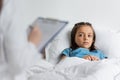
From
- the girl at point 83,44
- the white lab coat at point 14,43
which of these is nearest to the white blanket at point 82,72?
the girl at point 83,44

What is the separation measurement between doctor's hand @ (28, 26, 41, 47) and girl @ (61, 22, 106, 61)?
38.8 inches

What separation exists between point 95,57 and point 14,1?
43.1 inches

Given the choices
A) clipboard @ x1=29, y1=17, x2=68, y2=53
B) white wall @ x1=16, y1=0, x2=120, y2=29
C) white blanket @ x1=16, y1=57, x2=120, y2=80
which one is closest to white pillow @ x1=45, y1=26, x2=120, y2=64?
white wall @ x1=16, y1=0, x2=120, y2=29

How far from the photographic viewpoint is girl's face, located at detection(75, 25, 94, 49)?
172 centimetres

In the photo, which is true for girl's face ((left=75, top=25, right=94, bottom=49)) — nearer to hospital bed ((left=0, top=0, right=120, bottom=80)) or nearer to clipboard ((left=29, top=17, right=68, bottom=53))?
hospital bed ((left=0, top=0, right=120, bottom=80))

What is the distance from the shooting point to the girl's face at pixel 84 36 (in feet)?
5.65

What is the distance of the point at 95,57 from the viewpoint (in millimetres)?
1657

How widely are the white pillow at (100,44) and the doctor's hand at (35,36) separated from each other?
0.98m

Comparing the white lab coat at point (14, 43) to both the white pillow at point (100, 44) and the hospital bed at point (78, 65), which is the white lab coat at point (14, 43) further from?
the white pillow at point (100, 44)

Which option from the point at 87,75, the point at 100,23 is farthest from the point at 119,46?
the point at 87,75

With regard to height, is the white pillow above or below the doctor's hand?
below

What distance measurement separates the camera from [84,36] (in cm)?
172

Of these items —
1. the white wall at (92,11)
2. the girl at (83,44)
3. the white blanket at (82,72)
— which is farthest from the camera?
the white wall at (92,11)

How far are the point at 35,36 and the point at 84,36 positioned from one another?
1052mm
